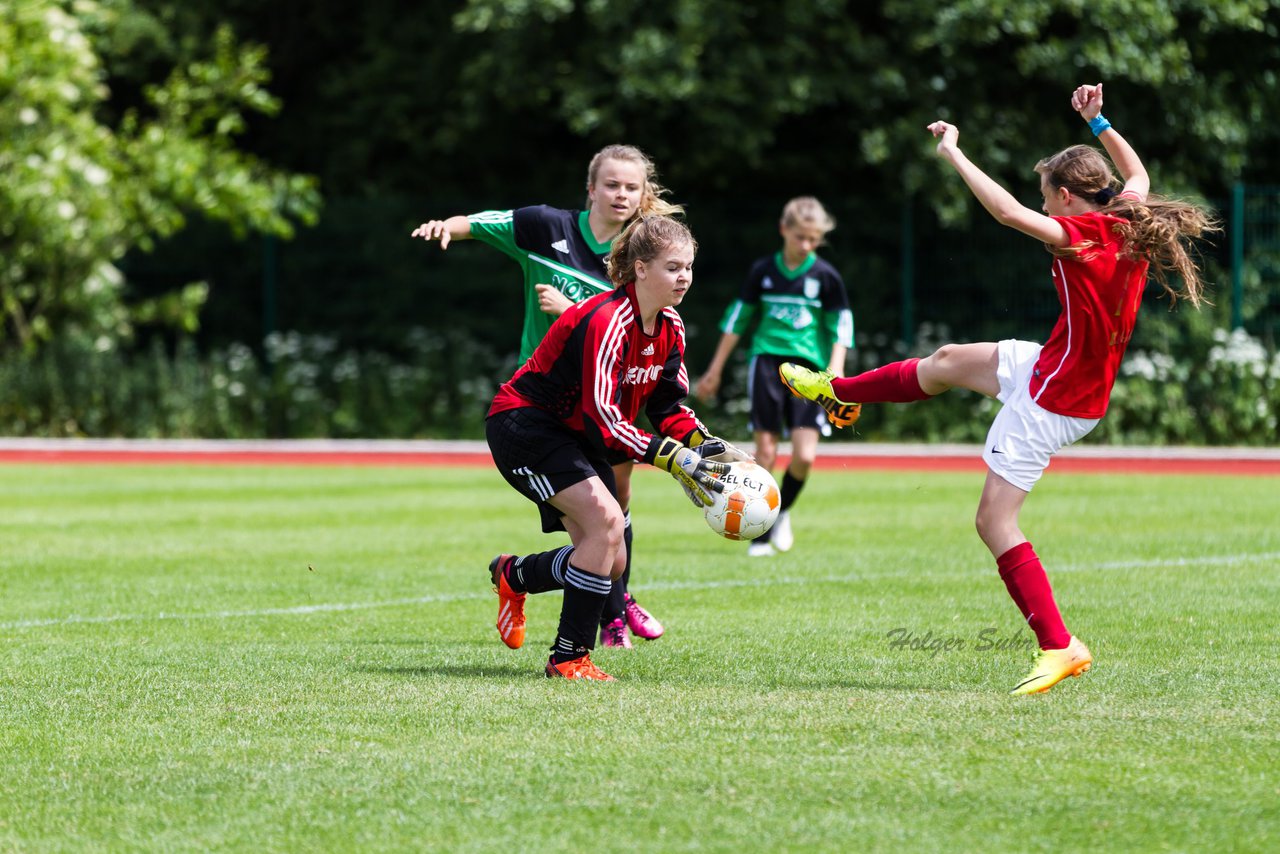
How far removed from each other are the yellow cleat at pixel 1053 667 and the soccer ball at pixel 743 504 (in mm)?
1027

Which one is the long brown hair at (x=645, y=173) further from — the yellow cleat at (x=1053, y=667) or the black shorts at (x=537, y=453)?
the yellow cleat at (x=1053, y=667)

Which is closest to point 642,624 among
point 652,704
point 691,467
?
point 691,467

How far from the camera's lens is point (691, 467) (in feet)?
20.5

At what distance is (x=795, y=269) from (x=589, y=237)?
4.11 m

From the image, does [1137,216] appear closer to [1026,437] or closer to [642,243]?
[1026,437]

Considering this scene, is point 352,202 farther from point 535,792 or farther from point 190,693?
point 535,792

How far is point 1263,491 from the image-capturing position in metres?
14.6

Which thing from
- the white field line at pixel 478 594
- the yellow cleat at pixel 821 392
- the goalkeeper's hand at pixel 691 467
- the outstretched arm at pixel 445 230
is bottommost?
the white field line at pixel 478 594

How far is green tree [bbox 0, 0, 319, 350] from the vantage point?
20969mm

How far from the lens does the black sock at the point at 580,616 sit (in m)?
6.52

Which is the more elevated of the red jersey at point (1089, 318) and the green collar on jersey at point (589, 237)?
the green collar on jersey at point (589, 237)

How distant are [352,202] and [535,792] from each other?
1965 cm

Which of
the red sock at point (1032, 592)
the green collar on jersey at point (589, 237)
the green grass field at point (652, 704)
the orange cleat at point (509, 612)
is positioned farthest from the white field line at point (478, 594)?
the red sock at point (1032, 592)

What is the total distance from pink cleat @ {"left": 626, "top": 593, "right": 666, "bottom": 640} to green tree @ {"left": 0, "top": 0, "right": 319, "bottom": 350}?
1503 cm
